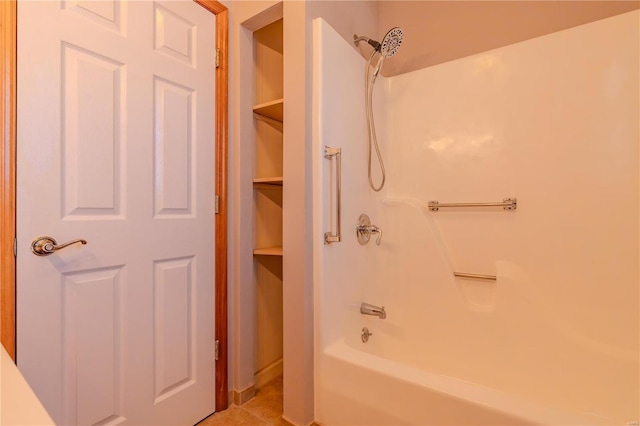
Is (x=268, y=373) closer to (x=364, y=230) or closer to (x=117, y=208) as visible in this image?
(x=364, y=230)

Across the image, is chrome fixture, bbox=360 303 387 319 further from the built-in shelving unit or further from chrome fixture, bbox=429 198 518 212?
chrome fixture, bbox=429 198 518 212

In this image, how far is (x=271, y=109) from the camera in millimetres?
1729

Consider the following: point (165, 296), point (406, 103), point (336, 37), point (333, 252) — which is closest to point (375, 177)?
point (406, 103)

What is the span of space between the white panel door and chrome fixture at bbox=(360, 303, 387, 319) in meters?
0.82

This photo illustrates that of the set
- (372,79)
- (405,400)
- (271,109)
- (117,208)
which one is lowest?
(405,400)

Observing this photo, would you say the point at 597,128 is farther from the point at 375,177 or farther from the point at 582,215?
the point at 375,177

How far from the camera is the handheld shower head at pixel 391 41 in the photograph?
163 cm

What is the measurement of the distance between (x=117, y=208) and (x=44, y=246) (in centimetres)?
26

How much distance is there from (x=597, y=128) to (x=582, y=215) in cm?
42

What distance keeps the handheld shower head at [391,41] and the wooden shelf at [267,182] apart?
92 cm

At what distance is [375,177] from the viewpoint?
6.36ft

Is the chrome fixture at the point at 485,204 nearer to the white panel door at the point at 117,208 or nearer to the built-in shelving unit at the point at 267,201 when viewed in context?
the built-in shelving unit at the point at 267,201

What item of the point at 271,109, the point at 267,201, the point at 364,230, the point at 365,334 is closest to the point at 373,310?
the point at 365,334

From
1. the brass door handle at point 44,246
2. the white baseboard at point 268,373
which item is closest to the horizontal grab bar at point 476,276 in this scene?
the white baseboard at point 268,373
